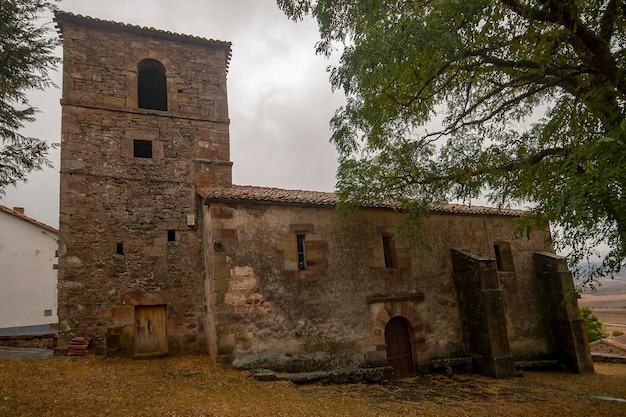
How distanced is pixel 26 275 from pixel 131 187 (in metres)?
11.8

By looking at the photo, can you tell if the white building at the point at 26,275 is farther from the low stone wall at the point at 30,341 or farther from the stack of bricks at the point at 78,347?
the stack of bricks at the point at 78,347

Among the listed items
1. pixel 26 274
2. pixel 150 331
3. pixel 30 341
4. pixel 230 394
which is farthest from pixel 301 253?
pixel 26 274

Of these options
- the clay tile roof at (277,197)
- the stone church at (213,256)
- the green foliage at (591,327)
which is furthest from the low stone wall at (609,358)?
the clay tile roof at (277,197)

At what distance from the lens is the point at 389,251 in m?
12.5

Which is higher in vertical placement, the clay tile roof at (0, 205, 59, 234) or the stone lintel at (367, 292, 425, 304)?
the clay tile roof at (0, 205, 59, 234)

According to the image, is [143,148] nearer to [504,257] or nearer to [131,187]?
[131,187]

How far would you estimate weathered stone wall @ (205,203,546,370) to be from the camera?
988cm

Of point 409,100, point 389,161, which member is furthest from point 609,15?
point 389,161

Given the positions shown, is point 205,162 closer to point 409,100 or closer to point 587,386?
point 409,100

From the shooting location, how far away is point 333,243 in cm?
1141

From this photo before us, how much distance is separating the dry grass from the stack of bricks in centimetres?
48

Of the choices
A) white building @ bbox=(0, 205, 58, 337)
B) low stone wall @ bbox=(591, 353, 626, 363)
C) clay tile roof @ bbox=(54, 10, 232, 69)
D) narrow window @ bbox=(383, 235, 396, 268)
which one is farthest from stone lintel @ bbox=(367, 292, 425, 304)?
white building @ bbox=(0, 205, 58, 337)

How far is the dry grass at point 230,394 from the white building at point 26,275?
1141 centimetres

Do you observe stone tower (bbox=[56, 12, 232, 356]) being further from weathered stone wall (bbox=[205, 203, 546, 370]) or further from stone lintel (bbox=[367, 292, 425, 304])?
stone lintel (bbox=[367, 292, 425, 304])
